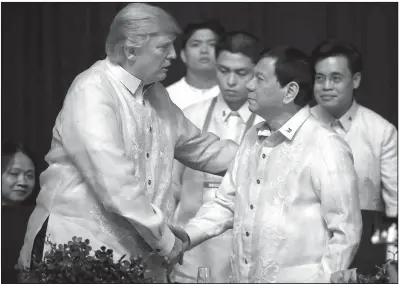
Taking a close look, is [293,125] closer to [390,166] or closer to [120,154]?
[120,154]

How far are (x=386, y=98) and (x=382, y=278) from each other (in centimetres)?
268

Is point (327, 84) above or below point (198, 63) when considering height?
below

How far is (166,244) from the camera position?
4.72 meters

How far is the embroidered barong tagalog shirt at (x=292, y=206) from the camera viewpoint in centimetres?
457

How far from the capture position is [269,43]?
6816 millimetres

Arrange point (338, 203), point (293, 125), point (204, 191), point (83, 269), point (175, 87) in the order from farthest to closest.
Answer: point (175, 87)
point (204, 191)
point (293, 125)
point (338, 203)
point (83, 269)

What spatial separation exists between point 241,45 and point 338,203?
1413 mm

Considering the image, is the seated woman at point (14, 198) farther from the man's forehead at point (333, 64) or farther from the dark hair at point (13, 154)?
the man's forehead at point (333, 64)

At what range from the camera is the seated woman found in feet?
16.9

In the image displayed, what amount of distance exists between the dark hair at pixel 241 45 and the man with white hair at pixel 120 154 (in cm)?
73

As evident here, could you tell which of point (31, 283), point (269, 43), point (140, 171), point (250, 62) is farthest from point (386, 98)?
point (31, 283)

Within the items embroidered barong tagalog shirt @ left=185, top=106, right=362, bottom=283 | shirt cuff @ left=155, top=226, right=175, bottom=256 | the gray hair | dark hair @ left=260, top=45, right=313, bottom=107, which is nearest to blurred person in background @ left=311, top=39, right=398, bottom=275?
dark hair @ left=260, top=45, right=313, bottom=107

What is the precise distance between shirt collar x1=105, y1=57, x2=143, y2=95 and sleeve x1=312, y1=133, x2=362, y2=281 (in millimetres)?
807

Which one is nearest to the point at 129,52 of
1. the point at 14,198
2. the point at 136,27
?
the point at 136,27
